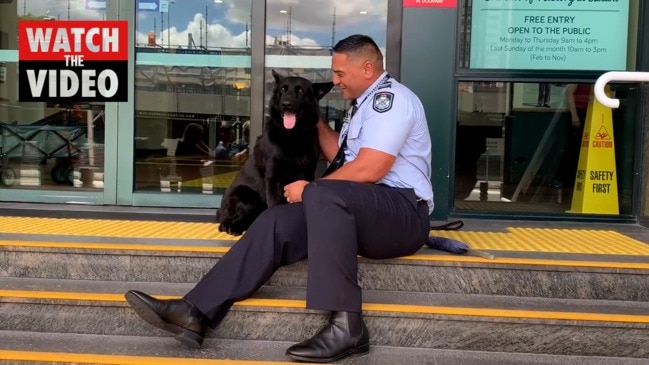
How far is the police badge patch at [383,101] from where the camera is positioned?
292cm

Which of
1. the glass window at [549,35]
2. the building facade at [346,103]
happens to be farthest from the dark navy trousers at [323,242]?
the glass window at [549,35]

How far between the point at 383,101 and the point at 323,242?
0.77m

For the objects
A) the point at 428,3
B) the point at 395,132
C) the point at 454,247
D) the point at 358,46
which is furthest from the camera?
the point at 428,3

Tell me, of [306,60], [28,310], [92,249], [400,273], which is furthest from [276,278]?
[306,60]

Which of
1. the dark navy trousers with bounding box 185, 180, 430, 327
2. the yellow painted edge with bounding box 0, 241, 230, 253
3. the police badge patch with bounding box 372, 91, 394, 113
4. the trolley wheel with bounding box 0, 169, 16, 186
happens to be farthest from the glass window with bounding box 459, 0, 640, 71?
the trolley wheel with bounding box 0, 169, 16, 186

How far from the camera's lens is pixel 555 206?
15.1ft

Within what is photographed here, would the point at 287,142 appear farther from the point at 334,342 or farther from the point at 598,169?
the point at 598,169

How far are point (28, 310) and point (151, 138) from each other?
213 cm

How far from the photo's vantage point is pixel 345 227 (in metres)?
2.63

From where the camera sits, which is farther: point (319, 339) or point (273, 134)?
point (273, 134)

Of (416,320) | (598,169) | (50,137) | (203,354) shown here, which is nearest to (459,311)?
(416,320)

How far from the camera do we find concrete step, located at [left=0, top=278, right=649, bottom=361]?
109 inches

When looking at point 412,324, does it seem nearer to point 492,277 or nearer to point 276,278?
point 492,277

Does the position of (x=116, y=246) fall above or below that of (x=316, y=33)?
below
